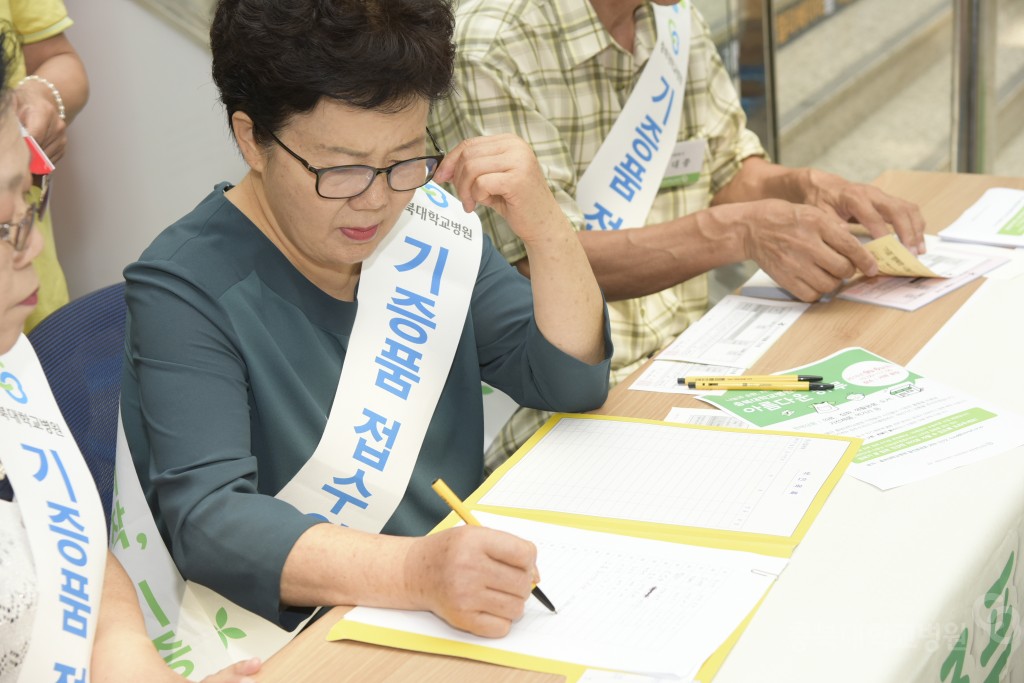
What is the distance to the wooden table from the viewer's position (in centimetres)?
112

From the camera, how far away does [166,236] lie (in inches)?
58.0

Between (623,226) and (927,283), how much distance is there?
0.59 meters

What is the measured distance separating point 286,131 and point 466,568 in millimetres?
580

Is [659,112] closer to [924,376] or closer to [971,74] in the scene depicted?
[924,376]

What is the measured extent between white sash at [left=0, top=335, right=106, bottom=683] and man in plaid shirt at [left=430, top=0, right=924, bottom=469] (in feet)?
2.94

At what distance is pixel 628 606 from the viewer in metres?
1.17

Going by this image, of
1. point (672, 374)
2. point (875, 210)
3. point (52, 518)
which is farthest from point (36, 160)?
point (875, 210)

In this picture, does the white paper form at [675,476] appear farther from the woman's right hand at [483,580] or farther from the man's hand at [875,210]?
the man's hand at [875,210]

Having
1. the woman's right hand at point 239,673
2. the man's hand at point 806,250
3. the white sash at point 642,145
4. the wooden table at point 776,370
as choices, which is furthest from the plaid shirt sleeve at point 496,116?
the woman's right hand at point 239,673

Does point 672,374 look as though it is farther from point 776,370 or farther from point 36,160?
point 36,160

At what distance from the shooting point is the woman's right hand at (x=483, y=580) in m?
1.15

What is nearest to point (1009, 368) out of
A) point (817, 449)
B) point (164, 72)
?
point (817, 449)

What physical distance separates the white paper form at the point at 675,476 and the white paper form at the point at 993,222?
813 millimetres

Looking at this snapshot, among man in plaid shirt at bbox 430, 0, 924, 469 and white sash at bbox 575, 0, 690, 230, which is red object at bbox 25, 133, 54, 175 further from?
white sash at bbox 575, 0, 690, 230
